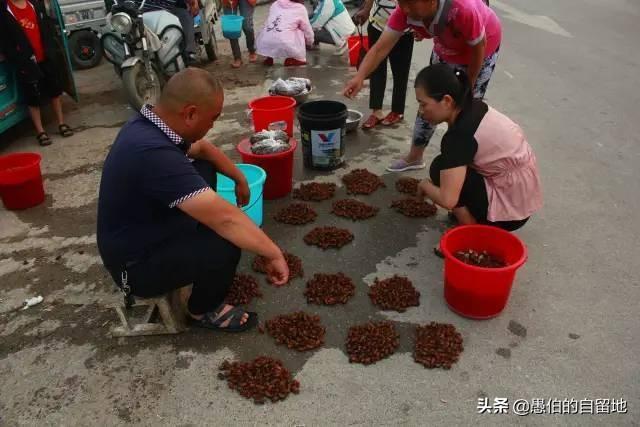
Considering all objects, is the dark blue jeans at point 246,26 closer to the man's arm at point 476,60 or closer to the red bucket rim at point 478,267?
the man's arm at point 476,60

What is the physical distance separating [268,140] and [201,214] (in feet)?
5.82

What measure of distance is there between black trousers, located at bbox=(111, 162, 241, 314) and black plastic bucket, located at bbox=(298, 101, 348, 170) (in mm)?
1789

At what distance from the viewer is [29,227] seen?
343 cm

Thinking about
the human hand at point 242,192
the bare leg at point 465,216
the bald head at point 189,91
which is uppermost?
the bald head at point 189,91

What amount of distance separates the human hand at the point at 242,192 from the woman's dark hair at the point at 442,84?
109 centimetres

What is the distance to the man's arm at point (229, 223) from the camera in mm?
1792

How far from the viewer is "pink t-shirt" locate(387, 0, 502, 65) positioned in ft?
9.28

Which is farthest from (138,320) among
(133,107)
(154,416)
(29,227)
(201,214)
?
(133,107)

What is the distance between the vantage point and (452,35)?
9.87 feet

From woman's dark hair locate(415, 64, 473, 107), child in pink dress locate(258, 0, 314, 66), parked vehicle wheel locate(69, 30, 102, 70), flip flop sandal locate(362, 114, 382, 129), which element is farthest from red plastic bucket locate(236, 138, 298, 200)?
parked vehicle wheel locate(69, 30, 102, 70)

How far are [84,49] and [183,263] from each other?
641 cm

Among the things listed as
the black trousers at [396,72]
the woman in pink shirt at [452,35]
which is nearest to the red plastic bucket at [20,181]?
the woman in pink shirt at [452,35]

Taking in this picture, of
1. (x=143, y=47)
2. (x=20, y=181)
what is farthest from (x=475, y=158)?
(x=143, y=47)

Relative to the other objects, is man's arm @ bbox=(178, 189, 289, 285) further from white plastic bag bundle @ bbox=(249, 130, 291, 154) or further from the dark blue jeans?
the dark blue jeans
